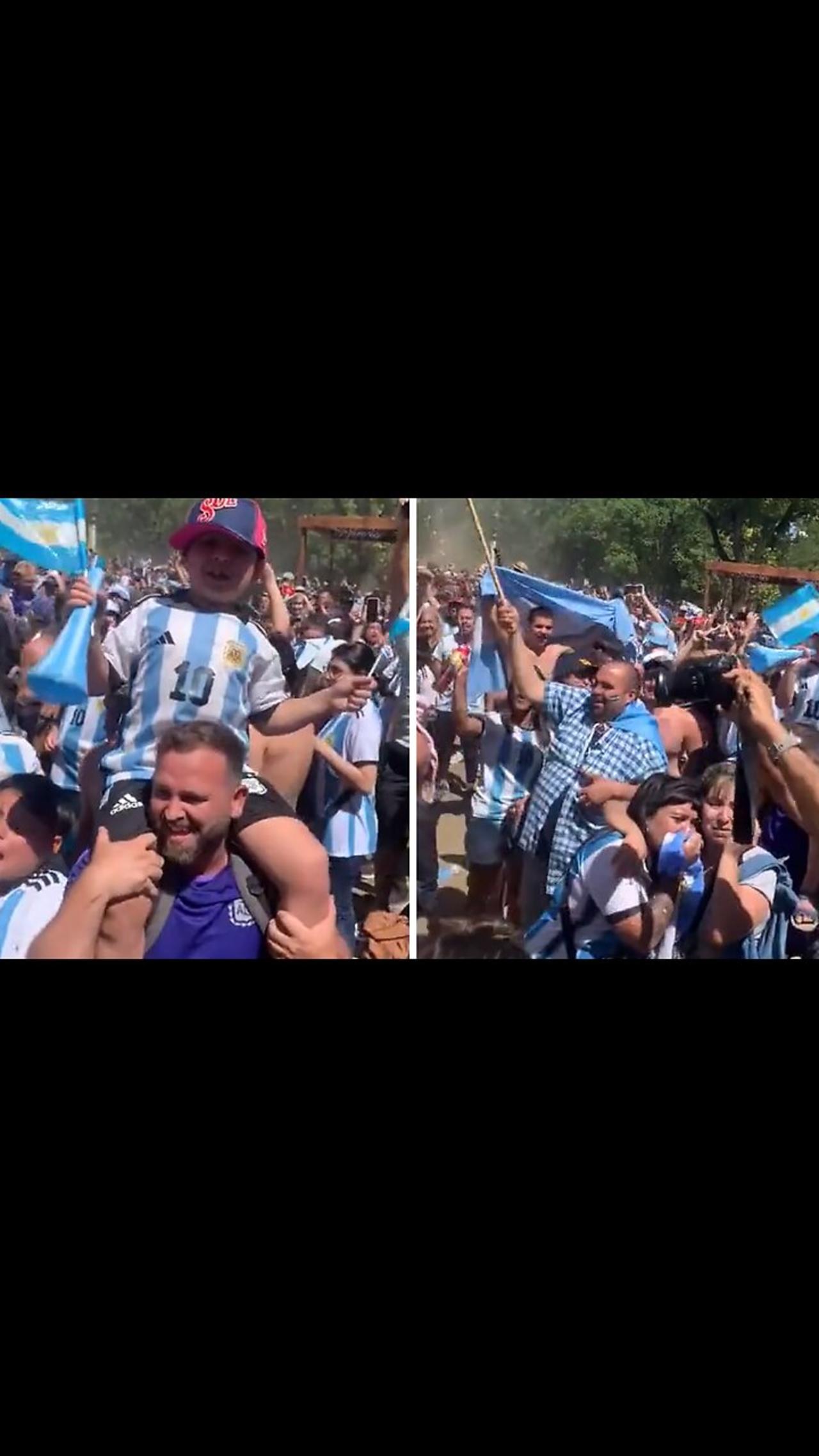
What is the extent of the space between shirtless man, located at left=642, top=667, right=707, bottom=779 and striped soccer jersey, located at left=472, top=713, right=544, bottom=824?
401mm

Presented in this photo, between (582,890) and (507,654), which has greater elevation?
(507,654)

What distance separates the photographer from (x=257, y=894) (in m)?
4.46

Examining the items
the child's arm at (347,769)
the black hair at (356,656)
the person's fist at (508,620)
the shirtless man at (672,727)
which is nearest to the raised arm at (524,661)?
the person's fist at (508,620)

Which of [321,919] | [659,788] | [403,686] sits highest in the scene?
[403,686]

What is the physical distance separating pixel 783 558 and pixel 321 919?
195 centimetres

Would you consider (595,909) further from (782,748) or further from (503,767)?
(782,748)

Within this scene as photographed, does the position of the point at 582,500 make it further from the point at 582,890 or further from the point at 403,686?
the point at 582,890

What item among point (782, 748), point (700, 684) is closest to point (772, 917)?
point (782, 748)

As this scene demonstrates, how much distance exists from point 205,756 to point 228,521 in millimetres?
756

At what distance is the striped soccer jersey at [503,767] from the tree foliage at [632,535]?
532 millimetres

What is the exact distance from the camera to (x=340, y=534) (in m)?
4.44

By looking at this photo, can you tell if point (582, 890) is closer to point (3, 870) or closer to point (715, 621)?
point (715, 621)

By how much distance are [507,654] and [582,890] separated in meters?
0.82

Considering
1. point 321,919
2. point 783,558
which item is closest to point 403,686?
point 321,919
